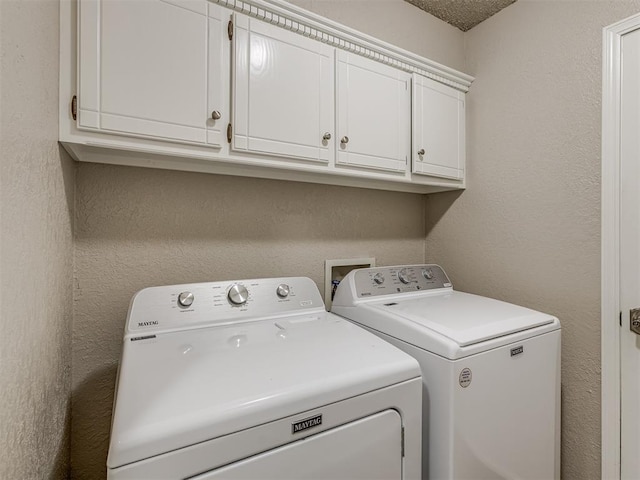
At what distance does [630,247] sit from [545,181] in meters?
0.43

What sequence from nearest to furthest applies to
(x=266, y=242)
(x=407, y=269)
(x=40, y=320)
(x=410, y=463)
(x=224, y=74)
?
(x=40, y=320) → (x=410, y=463) → (x=224, y=74) → (x=266, y=242) → (x=407, y=269)

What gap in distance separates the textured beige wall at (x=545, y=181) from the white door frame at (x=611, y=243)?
3 cm

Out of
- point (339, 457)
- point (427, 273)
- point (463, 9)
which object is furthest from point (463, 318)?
point (463, 9)

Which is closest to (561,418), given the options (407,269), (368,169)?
(407,269)

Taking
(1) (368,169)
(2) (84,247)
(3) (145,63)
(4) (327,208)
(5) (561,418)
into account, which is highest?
(3) (145,63)

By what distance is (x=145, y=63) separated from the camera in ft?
3.37

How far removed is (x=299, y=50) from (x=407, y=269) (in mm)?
1151

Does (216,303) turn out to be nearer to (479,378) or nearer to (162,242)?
(162,242)

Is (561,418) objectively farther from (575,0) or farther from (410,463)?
(575,0)

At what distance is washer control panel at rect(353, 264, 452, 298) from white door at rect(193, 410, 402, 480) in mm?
650

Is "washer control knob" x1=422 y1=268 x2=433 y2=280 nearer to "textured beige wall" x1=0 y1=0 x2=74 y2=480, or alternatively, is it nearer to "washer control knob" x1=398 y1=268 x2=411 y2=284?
"washer control knob" x1=398 y1=268 x2=411 y2=284

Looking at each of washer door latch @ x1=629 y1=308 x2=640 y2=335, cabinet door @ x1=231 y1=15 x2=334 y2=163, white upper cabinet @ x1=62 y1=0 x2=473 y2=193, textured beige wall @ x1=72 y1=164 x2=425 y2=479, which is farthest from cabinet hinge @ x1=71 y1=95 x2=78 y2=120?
washer door latch @ x1=629 y1=308 x2=640 y2=335

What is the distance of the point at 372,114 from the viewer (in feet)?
4.95

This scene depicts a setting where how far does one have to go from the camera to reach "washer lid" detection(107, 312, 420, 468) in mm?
650
